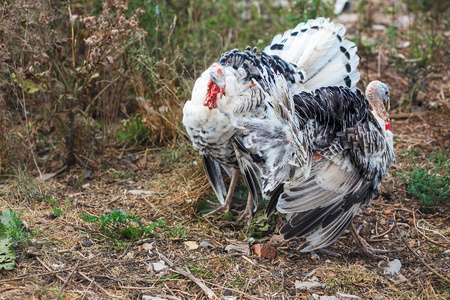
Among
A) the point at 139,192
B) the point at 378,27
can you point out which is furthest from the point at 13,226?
the point at 378,27

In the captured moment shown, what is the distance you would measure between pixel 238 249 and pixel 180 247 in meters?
0.46

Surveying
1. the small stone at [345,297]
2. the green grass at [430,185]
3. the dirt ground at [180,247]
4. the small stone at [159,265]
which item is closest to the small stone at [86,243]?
the dirt ground at [180,247]

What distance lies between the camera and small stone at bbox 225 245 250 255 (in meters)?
3.71

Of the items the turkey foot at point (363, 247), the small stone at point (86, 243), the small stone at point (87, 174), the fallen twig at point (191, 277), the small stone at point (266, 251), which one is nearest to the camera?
the fallen twig at point (191, 277)

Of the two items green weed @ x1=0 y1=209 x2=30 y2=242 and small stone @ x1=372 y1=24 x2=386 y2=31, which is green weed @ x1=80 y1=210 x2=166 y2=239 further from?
small stone @ x1=372 y1=24 x2=386 y2=31

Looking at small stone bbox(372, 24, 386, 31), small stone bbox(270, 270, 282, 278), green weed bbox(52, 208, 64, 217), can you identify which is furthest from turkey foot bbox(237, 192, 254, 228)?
small stone bbox(372, 24, 386, 31)

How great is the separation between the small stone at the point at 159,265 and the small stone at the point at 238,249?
21.9 inches

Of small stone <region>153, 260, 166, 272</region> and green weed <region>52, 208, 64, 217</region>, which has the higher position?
green weed <region>52, 208, 64, 217</region>

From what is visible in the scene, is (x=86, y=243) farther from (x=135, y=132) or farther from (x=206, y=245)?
(x=135, y=132)

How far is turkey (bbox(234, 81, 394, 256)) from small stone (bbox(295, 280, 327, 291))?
30 cm

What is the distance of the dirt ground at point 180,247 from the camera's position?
10.4 feet

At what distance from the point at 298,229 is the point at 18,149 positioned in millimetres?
2673

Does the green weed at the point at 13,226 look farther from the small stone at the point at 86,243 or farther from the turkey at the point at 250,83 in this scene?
the turkey at the point at 250,83

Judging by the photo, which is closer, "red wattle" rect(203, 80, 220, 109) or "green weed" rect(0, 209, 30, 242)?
"green weed" rect(0, 209, 30, 242)
